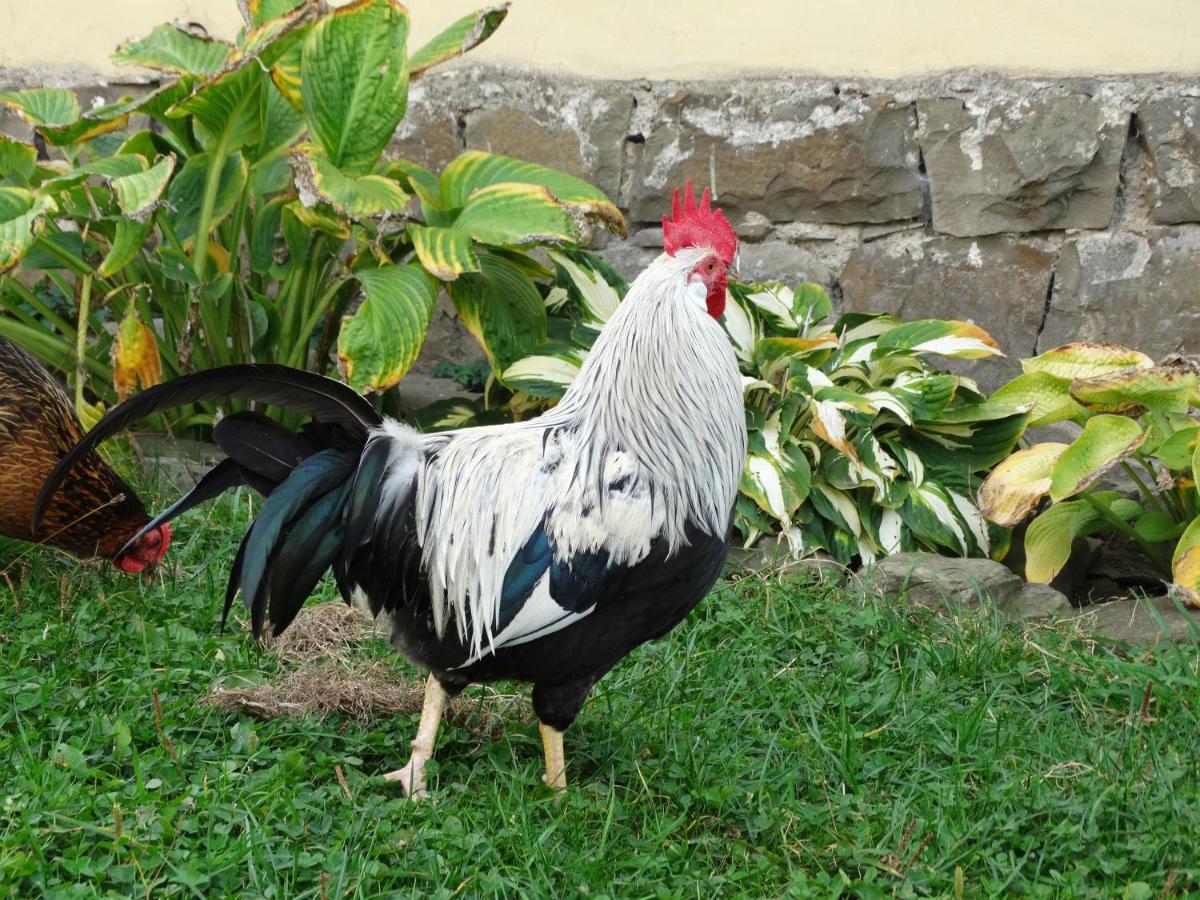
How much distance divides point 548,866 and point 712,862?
1.19 ft

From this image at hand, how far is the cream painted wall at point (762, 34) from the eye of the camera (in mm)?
4664

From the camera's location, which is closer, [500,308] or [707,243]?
[707,243]

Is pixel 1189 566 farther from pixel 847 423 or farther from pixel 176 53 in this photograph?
pixel 176 53

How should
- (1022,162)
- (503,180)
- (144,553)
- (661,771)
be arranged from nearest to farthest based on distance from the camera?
(661,771)
(144,553)
(503,180)
(1022,162)

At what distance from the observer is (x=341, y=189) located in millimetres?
3850

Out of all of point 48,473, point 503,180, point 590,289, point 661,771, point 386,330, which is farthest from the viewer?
point 590,289

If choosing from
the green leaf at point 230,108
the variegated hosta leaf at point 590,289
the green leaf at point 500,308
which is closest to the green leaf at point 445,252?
the green leaf at point 500,308

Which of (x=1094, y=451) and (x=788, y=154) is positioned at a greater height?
(x=788, y=154)

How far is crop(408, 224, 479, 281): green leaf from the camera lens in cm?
397

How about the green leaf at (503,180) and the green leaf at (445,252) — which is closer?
the green leaf at (445,252)

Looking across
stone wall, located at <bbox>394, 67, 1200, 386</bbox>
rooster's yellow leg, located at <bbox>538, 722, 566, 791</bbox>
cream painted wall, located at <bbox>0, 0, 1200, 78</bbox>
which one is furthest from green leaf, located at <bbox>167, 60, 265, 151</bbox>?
rooster's yellow leg, located at <bbox>538, 722, 566, 791</bbox>

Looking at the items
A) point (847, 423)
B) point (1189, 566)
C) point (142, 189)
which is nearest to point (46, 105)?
point (142, 189)

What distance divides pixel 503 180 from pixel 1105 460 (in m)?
2.26

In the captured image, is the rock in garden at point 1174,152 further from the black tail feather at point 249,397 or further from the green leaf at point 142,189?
the green leaf at point 142,189
